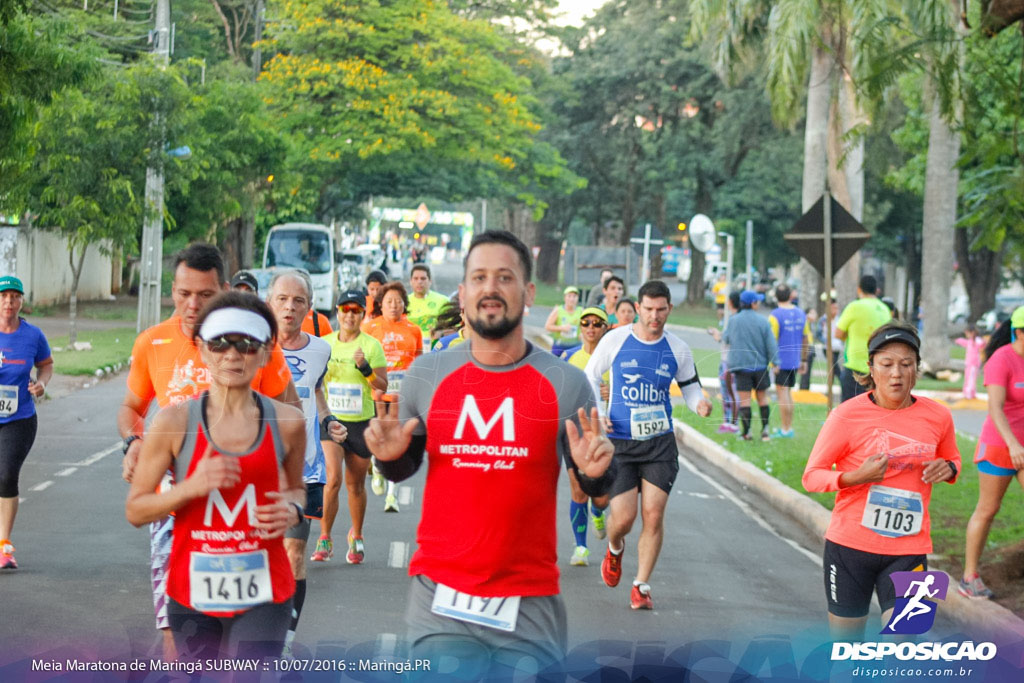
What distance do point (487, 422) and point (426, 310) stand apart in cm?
962

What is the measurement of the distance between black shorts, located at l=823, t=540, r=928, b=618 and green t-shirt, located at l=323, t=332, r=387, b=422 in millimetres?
3906

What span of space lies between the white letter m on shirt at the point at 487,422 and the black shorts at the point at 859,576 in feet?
7.39

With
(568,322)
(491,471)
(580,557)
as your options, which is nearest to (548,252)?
(568,322)

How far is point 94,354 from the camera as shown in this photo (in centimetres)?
2041

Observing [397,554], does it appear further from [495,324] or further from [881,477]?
[495,324]

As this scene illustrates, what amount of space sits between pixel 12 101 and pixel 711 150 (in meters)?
41.9

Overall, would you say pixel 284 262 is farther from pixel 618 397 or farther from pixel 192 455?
pixel 192 455

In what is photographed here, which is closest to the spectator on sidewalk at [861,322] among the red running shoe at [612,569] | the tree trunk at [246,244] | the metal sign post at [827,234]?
the metal sign post at [827,234]

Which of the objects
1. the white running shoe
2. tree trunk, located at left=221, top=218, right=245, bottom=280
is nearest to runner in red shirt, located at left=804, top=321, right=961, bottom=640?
the white running shoe

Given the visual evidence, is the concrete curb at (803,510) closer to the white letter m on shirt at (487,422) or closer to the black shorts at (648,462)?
the black shorts at (648,462)

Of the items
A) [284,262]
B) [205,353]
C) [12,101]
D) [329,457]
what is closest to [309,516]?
[329,457]

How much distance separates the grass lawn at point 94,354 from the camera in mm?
18625

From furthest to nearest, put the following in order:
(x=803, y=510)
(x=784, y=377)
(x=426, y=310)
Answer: (x=784, y=377), (x=426, y=310), (x=803, y=510)

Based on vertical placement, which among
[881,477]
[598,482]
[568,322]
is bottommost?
[881,477]
